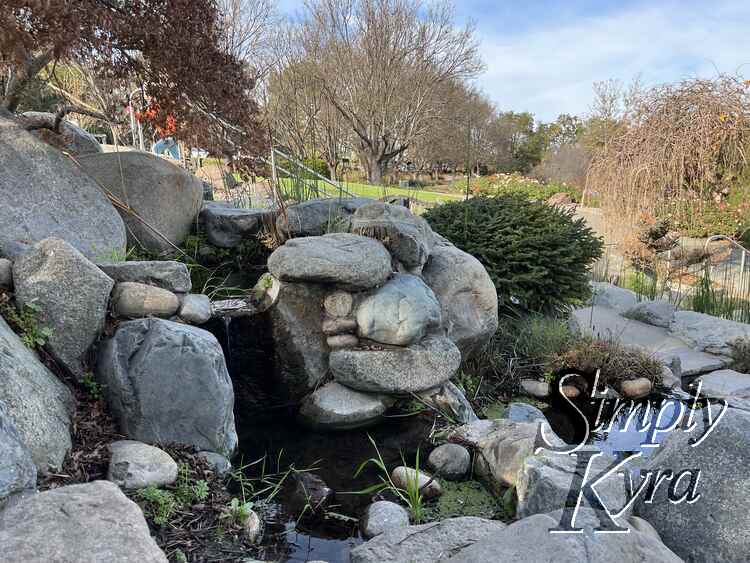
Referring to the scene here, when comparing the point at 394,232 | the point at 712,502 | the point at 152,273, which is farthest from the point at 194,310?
the point at 712,502

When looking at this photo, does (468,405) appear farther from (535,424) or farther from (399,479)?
(399,479)

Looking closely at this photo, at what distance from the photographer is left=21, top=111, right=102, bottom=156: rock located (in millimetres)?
5133

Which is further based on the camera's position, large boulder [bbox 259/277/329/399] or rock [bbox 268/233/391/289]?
large boulder [bbox 259/277/329/399]

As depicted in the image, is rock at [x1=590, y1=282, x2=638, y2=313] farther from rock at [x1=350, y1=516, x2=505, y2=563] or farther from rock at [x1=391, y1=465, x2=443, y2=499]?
rock at [x1=350, y1=516, x2=505, y2=563]

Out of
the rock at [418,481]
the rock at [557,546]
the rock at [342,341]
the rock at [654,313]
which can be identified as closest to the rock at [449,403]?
the rock at [342,341]

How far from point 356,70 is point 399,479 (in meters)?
20.9

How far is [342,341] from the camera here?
4816mm

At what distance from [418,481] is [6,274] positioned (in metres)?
2.63

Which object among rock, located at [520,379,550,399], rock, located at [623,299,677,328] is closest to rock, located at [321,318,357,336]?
rock, located at [520,379,550,399]

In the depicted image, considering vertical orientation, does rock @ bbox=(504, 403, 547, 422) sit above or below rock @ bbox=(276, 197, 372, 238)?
below

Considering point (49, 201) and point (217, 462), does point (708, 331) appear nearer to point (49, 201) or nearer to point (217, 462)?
point (217, 462)

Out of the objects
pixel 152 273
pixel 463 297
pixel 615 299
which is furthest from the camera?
pixel 615 299

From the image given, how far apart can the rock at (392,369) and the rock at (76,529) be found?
2544mm

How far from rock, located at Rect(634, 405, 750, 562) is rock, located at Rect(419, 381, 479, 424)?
6.15 ft
